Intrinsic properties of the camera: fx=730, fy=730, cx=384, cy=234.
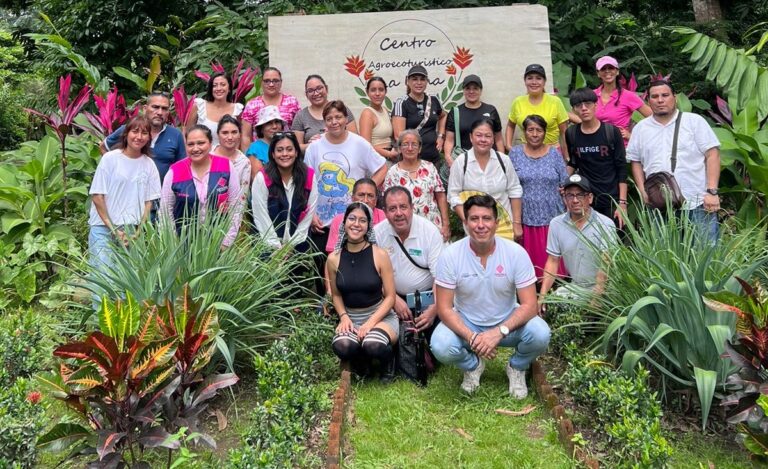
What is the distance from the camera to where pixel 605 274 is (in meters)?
4.64

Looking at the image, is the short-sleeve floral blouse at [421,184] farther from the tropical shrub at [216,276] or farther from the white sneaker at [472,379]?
Result: the white sneaker at [472,379]

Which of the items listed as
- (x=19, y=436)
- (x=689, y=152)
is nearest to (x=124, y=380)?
(x=19, y=436)

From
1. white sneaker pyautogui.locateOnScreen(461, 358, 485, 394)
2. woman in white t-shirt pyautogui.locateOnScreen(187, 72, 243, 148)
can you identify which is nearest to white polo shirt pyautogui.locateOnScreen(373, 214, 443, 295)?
white sneaker pyautogui.locateOnScreen(461, 358, 485, 394)

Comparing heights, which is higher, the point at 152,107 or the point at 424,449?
the point at 152,107

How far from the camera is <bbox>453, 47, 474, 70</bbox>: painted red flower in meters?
7.84

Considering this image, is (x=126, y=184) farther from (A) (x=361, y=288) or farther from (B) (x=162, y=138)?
(A) (x=361, y=288)

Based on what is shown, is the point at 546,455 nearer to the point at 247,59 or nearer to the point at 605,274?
the point at 605,274

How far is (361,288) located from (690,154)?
2.73 meters

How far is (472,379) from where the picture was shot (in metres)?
4.47

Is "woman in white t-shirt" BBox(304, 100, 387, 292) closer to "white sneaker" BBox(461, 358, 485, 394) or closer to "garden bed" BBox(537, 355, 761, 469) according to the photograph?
"white sneaker" BBox(461, 358, 485, 394)

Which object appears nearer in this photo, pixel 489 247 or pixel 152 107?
pixel 489 247

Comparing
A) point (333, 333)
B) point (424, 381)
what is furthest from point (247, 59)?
point (424, 381)

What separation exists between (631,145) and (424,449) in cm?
314

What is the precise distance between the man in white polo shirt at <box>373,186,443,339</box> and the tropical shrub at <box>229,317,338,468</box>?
60 centimetres
